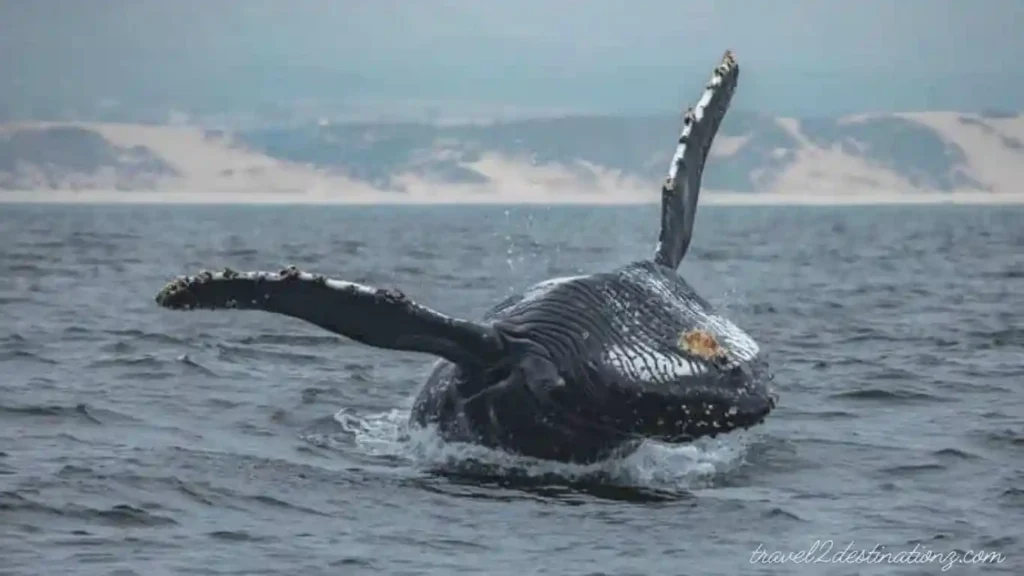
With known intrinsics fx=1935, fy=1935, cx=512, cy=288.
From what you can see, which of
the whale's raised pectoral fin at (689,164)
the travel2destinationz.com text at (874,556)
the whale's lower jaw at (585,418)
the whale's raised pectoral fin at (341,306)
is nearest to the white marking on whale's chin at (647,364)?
the whale's lower jaw at (585,418)

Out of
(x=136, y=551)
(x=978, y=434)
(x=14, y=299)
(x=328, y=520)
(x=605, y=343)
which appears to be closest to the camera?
(x=136, y=551)

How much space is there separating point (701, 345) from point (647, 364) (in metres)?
0.34

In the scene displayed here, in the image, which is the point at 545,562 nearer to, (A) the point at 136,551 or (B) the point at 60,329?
(A) the point at 136,551

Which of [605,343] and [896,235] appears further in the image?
[896,235]

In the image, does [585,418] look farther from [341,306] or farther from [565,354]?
[341,306]

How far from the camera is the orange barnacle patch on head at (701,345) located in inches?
421

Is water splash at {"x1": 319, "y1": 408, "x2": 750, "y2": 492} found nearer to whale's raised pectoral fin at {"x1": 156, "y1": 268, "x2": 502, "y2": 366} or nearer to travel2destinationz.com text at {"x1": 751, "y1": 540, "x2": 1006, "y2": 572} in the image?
whale's raised pectoral fin at {"x1": 156, "y1": 268, "x2": 502, "y2": 366}

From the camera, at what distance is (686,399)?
415 inches

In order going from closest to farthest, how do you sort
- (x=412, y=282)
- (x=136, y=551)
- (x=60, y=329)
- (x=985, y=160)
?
(x=136, y=551) < (x=60, y=329) < (x=412, y=282) < (x=985, y=160)

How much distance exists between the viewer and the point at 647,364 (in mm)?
10688

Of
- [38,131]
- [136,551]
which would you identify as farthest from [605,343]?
[38,131]

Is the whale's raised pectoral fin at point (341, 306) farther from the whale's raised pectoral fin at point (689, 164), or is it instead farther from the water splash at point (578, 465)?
the whale's raised pectoral fin at point (689, 164)

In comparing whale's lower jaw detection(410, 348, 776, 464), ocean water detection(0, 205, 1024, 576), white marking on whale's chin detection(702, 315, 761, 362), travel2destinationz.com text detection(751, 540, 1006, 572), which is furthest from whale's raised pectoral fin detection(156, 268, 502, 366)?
travel2destinationz.com text detection(751, 540, 1006, 572)

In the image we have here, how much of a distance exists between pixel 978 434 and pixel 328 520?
5.05 m
